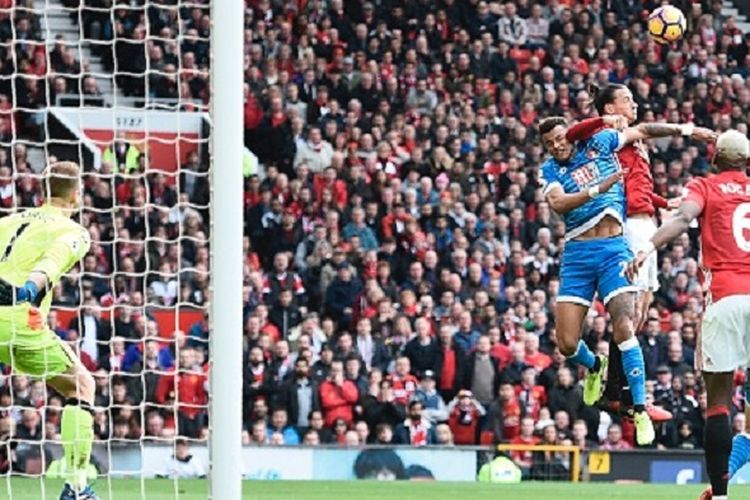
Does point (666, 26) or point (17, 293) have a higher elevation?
point (666, 26)

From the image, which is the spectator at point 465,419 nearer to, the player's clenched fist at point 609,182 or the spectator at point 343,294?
the spectator at point 343,294

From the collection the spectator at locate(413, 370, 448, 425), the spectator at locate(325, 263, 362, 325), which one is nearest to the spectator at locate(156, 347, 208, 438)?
the spectator at locate(413, 370, 448, 425)

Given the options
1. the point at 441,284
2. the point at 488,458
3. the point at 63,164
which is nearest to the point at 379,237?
the point at 441,284

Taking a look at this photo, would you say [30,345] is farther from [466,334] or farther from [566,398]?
[466,334]

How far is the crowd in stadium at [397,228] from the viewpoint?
19.3 m

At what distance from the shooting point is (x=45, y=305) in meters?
11.6

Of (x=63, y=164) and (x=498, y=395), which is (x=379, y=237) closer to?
(x=498, y=395)

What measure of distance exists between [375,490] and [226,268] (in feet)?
25.1

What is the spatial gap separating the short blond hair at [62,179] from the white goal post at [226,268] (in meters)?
2.92

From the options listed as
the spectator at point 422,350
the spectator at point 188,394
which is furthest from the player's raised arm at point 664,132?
the spectator at point 422,350

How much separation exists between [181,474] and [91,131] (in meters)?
5.24

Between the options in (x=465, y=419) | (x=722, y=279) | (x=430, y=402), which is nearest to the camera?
(x=722, y=279)

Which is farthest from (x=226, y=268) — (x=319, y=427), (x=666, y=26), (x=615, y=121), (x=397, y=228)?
(x=397, y=228)

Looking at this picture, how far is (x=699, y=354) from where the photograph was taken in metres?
11.3
